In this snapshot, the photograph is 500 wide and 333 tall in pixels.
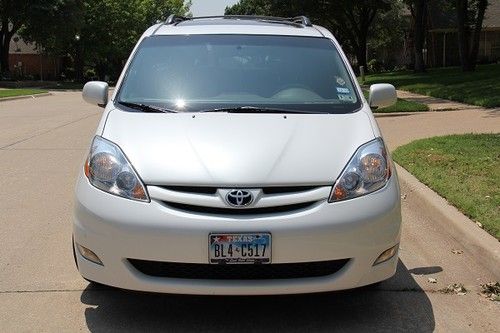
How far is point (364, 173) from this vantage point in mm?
3785

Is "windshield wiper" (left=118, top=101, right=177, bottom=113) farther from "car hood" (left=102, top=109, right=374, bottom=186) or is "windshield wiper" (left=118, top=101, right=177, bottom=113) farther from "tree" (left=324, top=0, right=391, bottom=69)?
"tree" (left=324, top=0, right=391, bottom=69)

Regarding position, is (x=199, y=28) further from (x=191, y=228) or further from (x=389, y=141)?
(x=389, y=141)

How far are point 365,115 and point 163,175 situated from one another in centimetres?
153

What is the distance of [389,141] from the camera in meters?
11.2

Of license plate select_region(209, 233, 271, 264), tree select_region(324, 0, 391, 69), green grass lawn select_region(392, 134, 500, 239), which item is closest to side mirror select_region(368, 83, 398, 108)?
green grass lawn select_region(392, 134, 500, 239)

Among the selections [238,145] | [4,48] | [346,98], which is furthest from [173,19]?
[4,48]

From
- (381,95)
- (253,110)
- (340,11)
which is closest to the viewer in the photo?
(253,110)

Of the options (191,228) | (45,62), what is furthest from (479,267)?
(45,62)

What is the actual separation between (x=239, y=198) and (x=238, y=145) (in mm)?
426

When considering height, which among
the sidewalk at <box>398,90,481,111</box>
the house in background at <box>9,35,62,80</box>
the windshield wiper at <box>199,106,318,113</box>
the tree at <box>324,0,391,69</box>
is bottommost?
the sidewalk at <box>398,90,481,111</box>

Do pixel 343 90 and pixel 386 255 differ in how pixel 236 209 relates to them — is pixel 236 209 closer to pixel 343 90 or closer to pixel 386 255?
pixel 386 255

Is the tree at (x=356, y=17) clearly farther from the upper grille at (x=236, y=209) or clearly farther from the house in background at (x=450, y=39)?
the upper grille at (x=236, y=209)

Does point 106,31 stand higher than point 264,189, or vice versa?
point 106,31

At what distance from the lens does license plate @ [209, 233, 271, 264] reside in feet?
11.5
